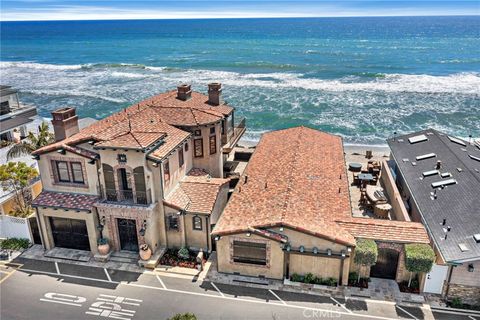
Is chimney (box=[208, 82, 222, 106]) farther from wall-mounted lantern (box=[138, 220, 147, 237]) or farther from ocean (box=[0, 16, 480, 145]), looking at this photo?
ocean (box=[0, 16, 480, 145])

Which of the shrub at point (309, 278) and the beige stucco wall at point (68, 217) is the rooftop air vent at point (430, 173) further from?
the beige stucco wall at point (68, 217)

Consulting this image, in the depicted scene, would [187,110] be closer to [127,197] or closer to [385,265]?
[127,197]

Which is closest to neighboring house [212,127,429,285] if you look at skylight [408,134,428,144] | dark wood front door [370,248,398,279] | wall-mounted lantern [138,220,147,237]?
dark wood front door [370,248,398,279]

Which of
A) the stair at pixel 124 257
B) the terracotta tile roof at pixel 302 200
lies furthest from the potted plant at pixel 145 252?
the terracotta tile roof at pixel 302 200

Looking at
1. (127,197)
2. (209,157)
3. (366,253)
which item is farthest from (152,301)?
(209,157)

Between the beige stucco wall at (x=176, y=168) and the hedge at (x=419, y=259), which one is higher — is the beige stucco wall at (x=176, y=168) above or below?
above

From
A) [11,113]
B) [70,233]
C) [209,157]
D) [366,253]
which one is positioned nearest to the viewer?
[366,253]

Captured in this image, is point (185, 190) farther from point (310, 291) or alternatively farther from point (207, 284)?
point (310, 291)

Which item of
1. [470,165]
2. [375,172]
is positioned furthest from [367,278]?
[375,172]
